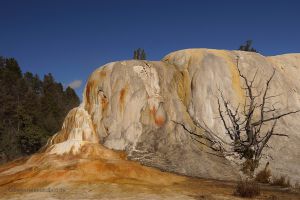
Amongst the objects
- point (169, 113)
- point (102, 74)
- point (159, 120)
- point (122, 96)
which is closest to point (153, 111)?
point (159, 120)

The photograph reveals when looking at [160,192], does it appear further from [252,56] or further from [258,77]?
[252,56]

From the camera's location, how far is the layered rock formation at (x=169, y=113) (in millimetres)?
15258

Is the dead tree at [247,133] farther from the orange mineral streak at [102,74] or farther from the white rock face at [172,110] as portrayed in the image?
the orange mineral streak at [102,74]

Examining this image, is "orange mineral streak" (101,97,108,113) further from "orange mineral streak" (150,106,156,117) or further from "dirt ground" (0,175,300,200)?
"dirt ground" (0,175,300,200)

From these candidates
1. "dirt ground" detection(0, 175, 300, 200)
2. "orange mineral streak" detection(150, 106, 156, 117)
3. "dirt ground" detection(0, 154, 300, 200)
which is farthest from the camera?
"orange mineral streak" detection(150, 106, 156, 117)

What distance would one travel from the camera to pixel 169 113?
1784 centimetres

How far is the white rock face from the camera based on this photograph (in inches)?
615

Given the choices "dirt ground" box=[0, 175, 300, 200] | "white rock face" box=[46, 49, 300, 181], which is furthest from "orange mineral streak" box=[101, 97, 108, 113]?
"dirt ground" box=[0, 175, 300, 200]

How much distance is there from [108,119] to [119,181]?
21.2 ft

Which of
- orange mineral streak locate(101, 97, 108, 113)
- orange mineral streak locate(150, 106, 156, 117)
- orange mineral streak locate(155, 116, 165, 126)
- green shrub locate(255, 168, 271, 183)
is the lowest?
green shrub locate(255, 168, 271, 183)

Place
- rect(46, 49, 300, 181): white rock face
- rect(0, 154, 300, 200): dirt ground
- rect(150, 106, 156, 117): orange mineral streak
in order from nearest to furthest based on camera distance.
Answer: rect(0, 154, 300, 200): dirt ground < rect(46, 49, 300, 181): white rock face < rect(150, 106, 156, 117): orange mineral streak

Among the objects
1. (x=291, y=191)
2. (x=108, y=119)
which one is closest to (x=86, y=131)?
(x=108, y=119)

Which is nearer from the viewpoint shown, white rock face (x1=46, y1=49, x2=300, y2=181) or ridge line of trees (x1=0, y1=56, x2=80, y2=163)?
white rock face (x1=46, y1=49, x2=300, y2=181)

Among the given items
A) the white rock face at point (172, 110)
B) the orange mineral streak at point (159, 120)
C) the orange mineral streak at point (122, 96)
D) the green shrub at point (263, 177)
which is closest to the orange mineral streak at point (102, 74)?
the white rock face at point (172, 110)
